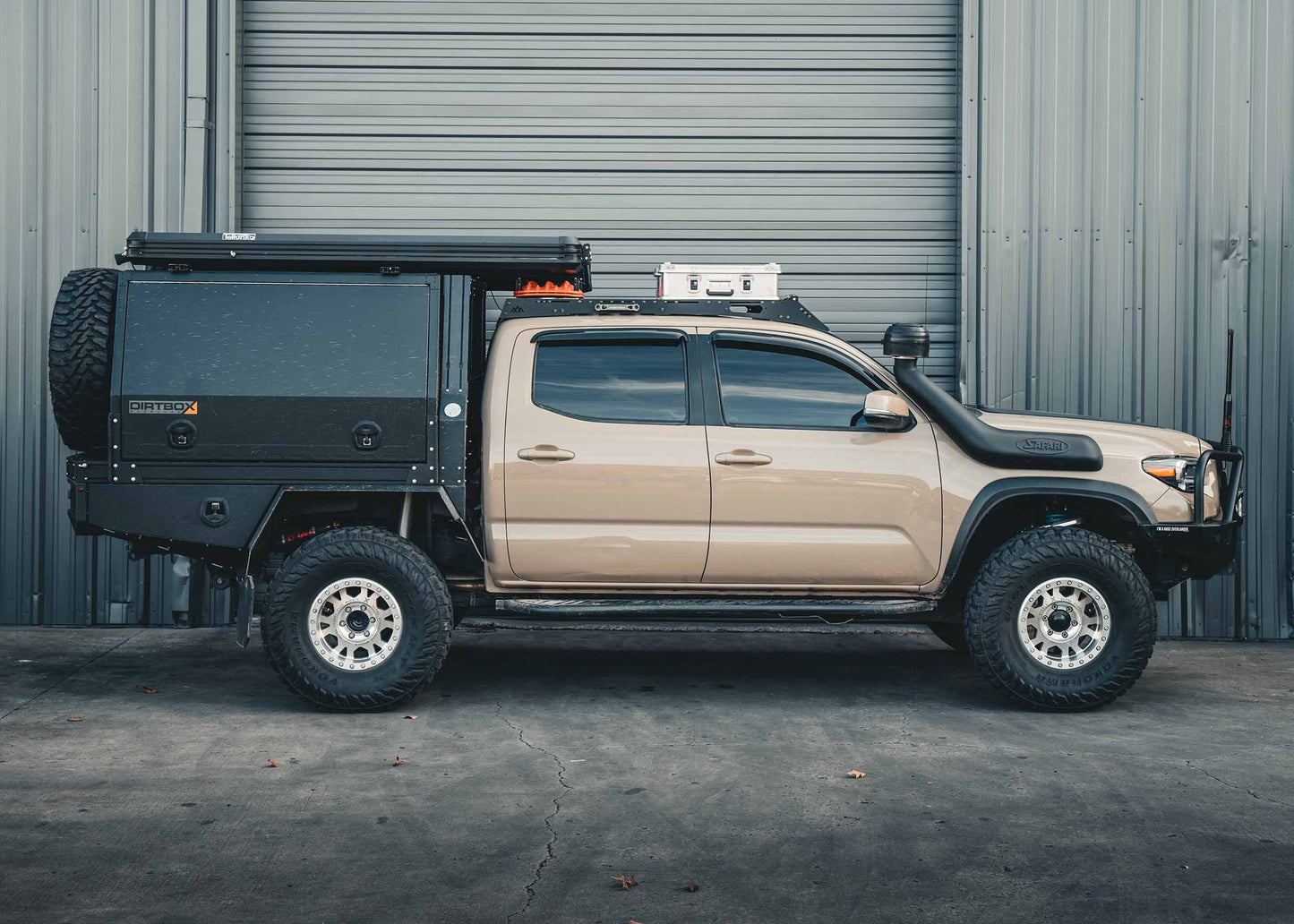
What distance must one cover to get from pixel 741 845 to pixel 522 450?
266 centimetres

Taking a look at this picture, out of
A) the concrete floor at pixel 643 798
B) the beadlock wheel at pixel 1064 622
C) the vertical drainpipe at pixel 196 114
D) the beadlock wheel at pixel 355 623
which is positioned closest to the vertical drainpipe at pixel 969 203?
the concrete floor at pixel 643 798

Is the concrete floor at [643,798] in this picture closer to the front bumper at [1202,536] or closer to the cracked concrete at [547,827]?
the cracked concrete at [547,827]

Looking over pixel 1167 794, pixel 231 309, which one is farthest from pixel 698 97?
pixel 1167 794

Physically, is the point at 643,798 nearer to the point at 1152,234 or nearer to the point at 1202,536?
the point at 1202,536

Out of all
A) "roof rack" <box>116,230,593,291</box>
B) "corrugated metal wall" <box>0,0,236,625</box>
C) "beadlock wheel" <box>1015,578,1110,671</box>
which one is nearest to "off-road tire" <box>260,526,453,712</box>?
"roof rack" <box>116,230,593,291</box>

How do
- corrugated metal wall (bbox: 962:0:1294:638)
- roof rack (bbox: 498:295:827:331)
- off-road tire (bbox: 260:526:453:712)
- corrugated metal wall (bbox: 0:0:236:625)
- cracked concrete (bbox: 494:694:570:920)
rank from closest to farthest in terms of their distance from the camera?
cracked concrete (bbox: 494:694:570:920) → off-road tire (bbox: 260:526:453:712) → roof rack (bbox: 498:295:827:331) → corrugated metal wall (bbox: 0:0:236:625) → corrugated metal wall (bbox: 962:0:1294:638)

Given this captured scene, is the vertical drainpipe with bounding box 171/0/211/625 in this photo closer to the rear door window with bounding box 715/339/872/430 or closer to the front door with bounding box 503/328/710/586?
the front door with bounding box 503/328/710/586

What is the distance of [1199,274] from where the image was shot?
376 inches

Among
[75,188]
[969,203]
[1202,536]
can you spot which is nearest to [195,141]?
[75,188]

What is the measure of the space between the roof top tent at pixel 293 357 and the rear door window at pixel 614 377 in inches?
18.3

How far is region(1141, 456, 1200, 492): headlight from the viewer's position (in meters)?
6.72

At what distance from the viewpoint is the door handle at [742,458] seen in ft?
21.5

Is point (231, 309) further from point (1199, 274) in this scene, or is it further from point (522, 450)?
point (1199, 274)

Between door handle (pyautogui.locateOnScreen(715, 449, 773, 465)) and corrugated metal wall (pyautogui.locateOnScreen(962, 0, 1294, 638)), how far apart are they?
3629 mm
